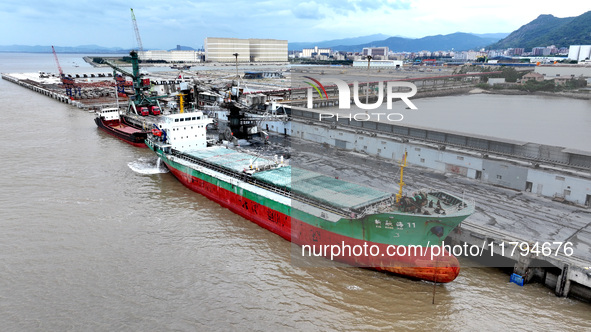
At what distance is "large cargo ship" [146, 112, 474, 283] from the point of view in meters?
13.7

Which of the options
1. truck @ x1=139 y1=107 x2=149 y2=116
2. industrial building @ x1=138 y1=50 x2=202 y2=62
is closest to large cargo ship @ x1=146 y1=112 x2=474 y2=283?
truck @ x1=139 y1=107 x2=149 y2=116

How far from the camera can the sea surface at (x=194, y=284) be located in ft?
39.3

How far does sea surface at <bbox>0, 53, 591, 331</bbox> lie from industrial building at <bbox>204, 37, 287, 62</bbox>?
14405 cm

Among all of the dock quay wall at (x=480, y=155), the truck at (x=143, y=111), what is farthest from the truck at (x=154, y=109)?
the dock quay wall at (x=480, y=155)

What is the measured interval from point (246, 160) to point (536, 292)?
16.6 m

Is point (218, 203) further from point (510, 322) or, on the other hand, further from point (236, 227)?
point (510, 322)

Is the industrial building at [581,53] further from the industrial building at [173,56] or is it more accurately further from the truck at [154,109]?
the industrial building at [173,56]

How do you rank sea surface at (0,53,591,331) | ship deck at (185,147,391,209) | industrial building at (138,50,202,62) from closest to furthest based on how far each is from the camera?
sea surface at (0,53,591,331), ship deck at (185,147,391,209), industrial building at (138,50,202,62)

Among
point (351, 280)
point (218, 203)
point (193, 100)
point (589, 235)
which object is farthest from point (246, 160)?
point (193, 100)

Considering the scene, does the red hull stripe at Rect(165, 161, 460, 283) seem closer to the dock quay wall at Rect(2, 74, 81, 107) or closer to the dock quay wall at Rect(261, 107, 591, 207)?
the dock quay wall at Rect(261, 107, 591, 207)

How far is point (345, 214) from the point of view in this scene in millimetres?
14609

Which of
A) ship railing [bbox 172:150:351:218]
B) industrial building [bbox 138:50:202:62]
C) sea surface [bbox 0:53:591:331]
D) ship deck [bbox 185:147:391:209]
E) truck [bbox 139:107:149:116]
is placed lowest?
sea surface [bbox 0:53:591:331]

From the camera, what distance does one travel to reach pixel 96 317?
39.6 ft

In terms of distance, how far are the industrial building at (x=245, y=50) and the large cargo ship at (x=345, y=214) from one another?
14377cm
